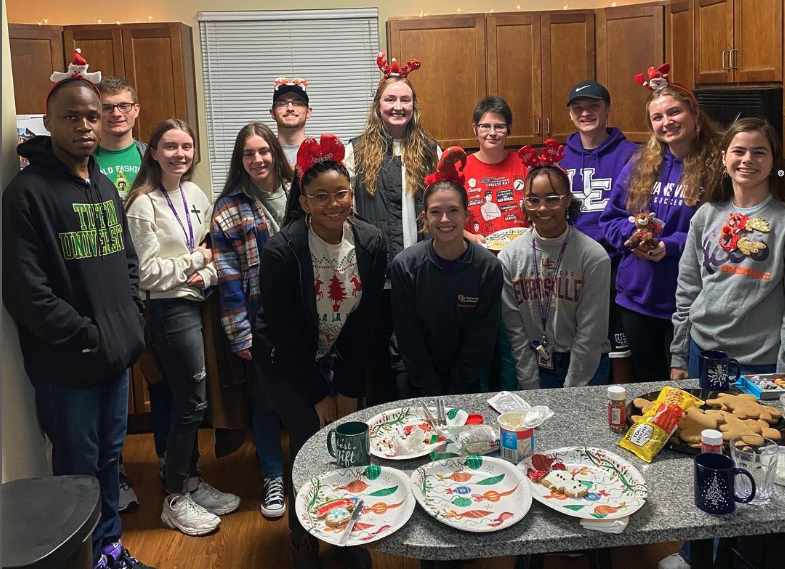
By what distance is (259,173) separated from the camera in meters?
2.94

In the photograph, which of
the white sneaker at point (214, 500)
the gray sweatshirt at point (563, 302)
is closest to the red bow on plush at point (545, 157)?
the gray sweatshirt at point (563, 302)

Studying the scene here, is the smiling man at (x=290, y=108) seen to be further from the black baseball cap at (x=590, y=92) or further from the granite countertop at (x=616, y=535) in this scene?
the granite countertop at (x=616, y=535)

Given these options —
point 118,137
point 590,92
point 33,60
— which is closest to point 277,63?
point 33,60

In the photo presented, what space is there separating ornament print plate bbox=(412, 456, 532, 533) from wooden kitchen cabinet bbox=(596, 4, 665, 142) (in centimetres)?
336

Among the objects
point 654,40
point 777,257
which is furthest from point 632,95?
point 777,257

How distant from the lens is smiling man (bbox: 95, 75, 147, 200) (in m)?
3.19

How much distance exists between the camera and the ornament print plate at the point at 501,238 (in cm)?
301

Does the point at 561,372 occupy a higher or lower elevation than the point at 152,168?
lower

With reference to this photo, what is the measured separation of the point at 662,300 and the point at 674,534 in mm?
1569

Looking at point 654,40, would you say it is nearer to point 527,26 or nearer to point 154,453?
point 527,26

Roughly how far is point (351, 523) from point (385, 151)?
1918mm

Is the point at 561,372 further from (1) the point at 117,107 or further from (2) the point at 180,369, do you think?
(1) the point at 117,107

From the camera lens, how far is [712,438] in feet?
5.24

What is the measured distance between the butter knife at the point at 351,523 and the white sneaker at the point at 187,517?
1.57 metres
